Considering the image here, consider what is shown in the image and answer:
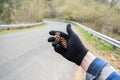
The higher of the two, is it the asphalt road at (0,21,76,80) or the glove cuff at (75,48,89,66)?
the glove cuff at (75,48,89,66)

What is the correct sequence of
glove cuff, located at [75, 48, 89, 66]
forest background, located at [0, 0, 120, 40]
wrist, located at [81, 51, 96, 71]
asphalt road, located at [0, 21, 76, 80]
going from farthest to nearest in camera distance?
forest background, located at [0, 0, 120, 40]
asphalt road, located at [0, 21, 76, 80]
glove cuff, located at [75, 48, 89, 66]
wrist, located at [81, 51, 96, 71]

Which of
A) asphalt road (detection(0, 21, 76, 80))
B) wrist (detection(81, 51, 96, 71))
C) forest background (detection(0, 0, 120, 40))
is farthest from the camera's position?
forest background (detection(0, 0, 120, 40))

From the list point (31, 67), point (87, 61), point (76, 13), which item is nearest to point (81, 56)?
point (87, 61)

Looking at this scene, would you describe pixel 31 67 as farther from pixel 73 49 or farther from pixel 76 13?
pixel 76 13

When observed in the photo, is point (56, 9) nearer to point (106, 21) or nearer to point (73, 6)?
point (73, 6)

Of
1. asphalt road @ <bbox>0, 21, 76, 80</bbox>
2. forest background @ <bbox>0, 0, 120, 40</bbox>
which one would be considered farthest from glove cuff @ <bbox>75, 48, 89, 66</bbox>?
forest background @ <bbox>0, 0, 120, 40</bbox>

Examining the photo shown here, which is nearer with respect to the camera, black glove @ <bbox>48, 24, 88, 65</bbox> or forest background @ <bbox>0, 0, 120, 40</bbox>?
black glove @ <bbox>48, 24, 88, 65</bbox>

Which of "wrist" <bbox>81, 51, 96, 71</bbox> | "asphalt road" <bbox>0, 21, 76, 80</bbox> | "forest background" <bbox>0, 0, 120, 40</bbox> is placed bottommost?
"forest background" <bbox>0, 0, 120, 40</bbox>

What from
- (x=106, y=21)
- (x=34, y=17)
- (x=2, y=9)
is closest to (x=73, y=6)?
(x=2, y=9)

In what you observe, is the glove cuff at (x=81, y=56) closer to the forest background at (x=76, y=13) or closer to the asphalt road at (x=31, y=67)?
the asphalt road at (x=31, y=67)

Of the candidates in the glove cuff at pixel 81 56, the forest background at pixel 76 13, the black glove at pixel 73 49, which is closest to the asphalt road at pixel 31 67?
the black glove at pixel 73 49

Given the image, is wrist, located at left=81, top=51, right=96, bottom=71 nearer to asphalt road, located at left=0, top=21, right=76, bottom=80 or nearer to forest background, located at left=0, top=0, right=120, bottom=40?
asphalt road, located at left=0, top=21, right=76, bottom=80
